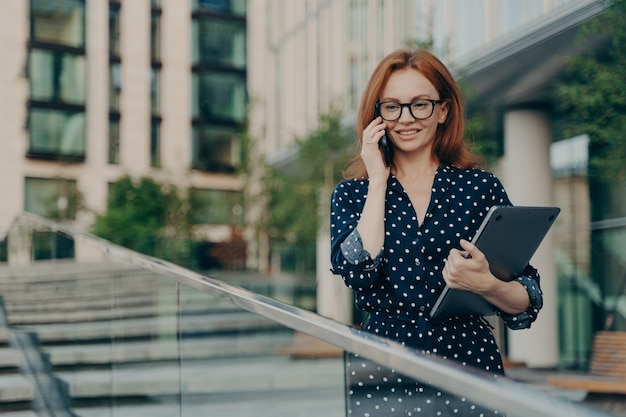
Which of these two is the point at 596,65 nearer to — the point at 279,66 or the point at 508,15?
the point at 508,15

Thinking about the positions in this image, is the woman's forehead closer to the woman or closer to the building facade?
the woman

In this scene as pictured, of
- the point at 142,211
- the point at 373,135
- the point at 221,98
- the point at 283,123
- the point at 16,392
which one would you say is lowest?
the point at 16,392

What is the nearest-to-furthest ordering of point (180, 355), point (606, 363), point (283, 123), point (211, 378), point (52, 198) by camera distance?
point (211, 378) < point (180, 355) < point (606, 363) < point (283, 123) < point (52, 198)

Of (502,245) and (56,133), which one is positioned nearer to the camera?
(502,245)

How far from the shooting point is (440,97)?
2.29m

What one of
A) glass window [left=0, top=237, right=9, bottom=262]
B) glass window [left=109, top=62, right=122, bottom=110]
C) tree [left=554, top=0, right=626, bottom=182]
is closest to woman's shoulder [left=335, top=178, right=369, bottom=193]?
tree [left=554, top=0, right=626, bottom=182]

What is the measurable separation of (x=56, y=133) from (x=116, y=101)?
3595 millimetres

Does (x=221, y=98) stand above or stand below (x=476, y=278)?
above

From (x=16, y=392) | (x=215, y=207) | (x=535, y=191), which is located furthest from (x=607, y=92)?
(x=215, y=207)

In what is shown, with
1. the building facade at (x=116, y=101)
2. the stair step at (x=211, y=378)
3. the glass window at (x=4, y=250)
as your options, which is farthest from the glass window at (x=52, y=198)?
the stair step at (x=211, y=378)

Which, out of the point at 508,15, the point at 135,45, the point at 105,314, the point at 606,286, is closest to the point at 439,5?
the point at 508,15

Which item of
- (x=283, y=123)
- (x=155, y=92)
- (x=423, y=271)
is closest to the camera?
(x=423, y=271)

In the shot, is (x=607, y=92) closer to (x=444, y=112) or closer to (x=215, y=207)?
(x=444, y=112)

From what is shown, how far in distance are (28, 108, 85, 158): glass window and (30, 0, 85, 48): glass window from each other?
3.17m
